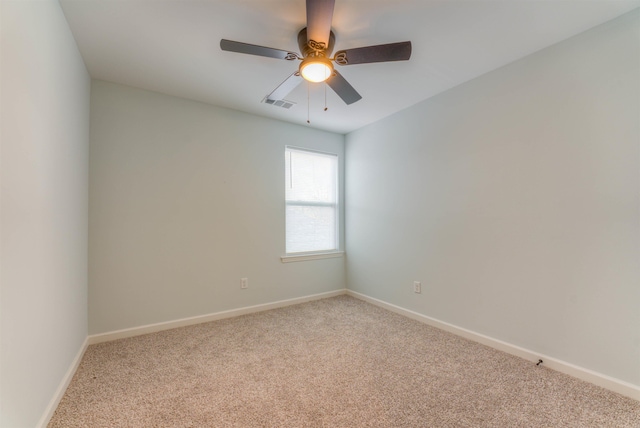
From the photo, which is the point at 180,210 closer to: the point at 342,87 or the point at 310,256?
the point at 310,256

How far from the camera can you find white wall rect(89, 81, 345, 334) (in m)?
2.60

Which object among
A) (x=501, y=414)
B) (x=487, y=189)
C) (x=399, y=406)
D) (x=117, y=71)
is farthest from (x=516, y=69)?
(x=117, y=71)

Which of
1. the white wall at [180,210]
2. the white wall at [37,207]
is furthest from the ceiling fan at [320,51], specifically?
the white wall at [180,210]

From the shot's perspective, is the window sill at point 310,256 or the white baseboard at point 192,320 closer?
the white baseboard at point 192,320

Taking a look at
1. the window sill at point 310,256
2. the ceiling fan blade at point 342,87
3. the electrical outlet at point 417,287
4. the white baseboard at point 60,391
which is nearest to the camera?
the white baseboard at point 60,391

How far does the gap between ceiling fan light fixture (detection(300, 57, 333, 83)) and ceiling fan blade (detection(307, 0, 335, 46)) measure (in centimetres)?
12

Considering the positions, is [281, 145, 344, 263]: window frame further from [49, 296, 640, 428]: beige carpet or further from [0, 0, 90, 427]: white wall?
[0, 0, 90, 427]: white wall

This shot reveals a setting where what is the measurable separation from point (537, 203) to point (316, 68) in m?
1.99

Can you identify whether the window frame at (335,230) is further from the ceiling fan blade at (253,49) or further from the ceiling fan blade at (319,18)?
the ceiling fan blade at (319,18)

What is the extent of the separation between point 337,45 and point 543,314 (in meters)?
2.62

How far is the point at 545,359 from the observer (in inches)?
83.0

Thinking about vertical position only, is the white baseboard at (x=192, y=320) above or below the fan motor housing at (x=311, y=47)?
below

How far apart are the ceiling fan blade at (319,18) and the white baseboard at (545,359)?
2742 mm

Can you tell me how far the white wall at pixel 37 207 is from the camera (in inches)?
45.9
